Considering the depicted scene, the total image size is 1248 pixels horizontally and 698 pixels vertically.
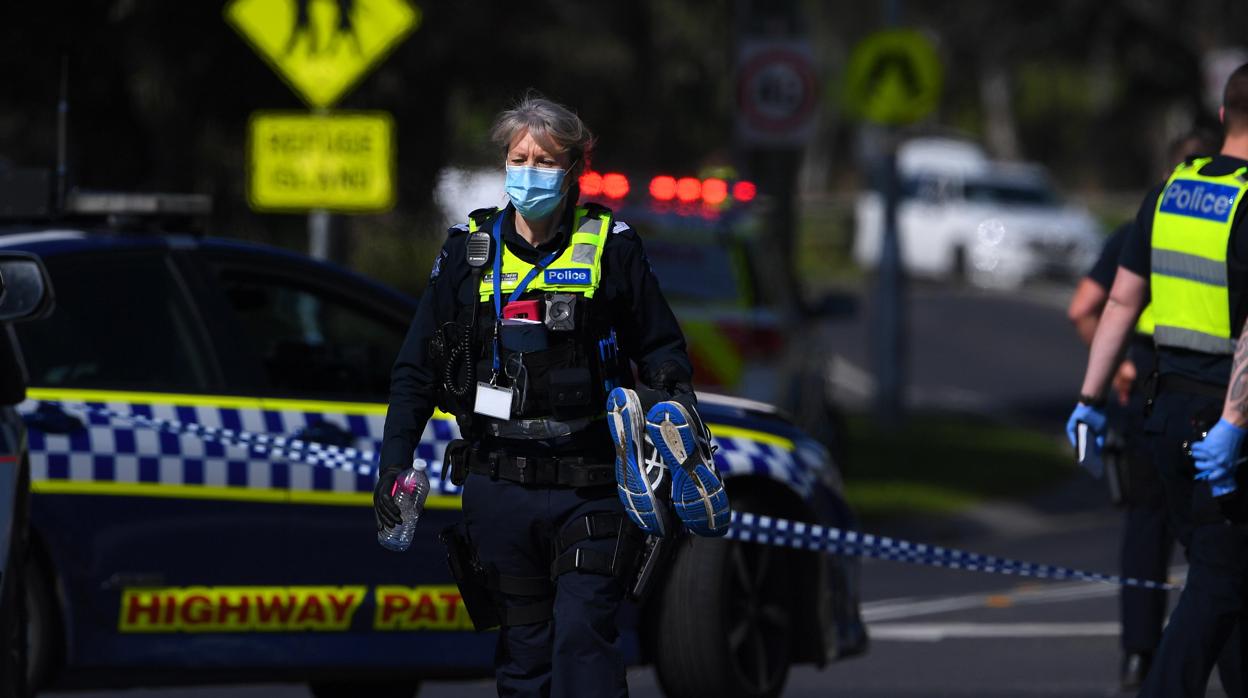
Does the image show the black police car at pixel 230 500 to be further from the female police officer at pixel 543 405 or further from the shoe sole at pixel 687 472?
the shoe sole at pixel 687 472

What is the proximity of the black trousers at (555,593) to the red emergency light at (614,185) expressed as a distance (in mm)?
7236

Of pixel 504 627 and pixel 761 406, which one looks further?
pixel 761 406

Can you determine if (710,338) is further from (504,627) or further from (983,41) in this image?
(983,41)

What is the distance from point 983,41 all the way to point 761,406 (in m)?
65.4

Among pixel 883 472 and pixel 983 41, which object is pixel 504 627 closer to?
pixel 883 472

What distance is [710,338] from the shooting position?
12969 millimetres

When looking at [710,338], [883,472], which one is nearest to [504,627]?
[710,338]

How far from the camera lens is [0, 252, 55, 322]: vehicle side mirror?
5.71 m

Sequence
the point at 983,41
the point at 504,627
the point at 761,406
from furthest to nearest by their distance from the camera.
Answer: the point at 983,41
the point at 761,406
the point at 504,627

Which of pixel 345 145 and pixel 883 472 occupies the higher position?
pixel 345 145

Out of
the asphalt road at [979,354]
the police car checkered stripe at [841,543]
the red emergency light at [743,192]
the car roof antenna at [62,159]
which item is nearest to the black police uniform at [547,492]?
the police car checkered stripe at [841,543]

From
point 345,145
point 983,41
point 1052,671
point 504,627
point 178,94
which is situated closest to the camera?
point 504,627

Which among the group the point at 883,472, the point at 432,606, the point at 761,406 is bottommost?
the point at 883,472

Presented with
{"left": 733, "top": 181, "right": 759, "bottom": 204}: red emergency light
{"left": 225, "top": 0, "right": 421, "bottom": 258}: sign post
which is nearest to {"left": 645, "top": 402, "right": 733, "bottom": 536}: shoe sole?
{"left": 225, "top": 0, "right": 421, "bottom": 258}: sign post
